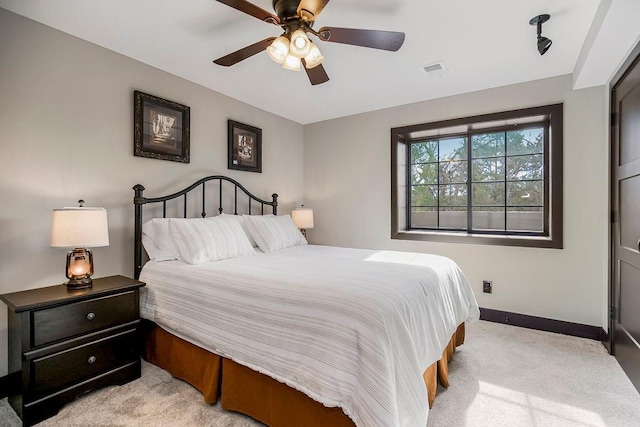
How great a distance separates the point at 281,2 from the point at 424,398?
7.03 ft

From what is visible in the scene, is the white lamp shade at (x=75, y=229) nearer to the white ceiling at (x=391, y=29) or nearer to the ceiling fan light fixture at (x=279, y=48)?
the white ceiling at (x=391, y=29)

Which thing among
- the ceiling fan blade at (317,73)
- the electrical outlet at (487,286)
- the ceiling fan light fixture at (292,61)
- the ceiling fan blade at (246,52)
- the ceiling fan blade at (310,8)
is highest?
the ceiling fan blade at (310,8)

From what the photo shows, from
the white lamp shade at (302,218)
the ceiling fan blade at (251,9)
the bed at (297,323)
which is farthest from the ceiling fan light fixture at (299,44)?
the white lamp shade at (302,218)

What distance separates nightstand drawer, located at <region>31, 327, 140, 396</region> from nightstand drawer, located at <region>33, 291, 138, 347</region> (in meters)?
0.10

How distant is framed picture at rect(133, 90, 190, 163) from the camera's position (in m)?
2.66

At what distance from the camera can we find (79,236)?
6.29 feet

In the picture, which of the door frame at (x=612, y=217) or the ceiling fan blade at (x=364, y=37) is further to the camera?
the door frame at (x=612, y=217)

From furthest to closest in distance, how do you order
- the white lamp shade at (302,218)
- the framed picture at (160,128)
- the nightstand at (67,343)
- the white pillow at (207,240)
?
the white lamp shade at (302,218) → the framed picture at (160,128) → the white pillow at (207,240) → the nightstand at (67,343)

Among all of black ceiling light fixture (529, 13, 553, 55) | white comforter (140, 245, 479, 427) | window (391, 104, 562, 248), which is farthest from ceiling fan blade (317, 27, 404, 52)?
window (391, 104, 562, 248)

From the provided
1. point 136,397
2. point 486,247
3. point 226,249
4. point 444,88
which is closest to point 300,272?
point 226,249

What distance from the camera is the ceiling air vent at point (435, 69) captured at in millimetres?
2734

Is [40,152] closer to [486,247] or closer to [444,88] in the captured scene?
[444,88]

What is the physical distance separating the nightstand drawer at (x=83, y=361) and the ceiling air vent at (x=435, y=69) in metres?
3.17

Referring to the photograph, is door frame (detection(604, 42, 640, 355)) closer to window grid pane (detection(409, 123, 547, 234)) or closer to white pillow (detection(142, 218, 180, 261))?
window grid pane (detection(409, 123, 547, 234))
